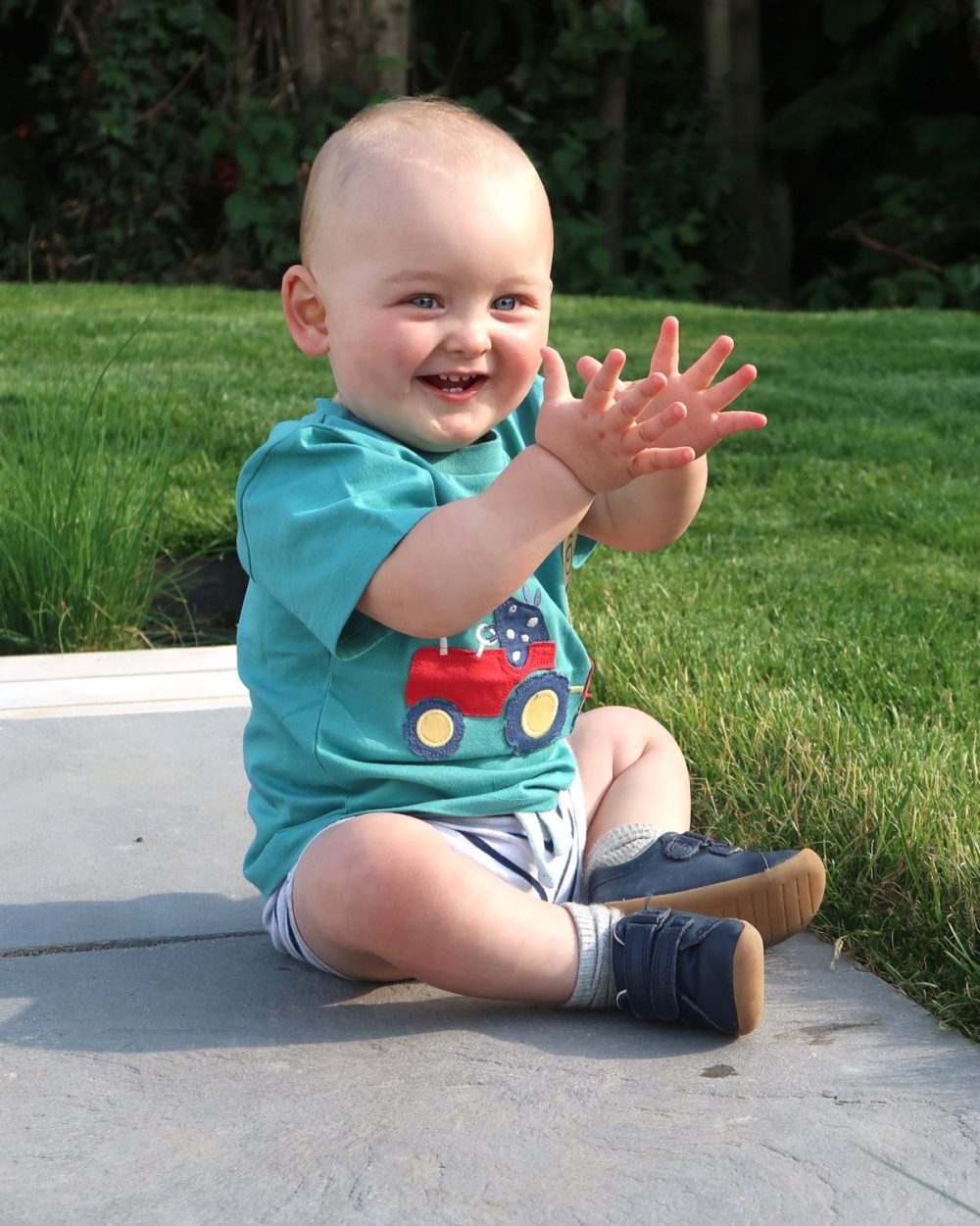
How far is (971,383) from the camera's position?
248 inches

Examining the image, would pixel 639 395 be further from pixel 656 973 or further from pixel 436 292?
pixel 656 973

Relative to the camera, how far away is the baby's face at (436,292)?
1.88 metres

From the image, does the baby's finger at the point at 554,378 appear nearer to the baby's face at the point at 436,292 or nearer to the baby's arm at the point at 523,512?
the baby's arm at the point at 523,512

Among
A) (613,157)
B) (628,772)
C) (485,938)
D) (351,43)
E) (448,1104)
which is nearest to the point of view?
(448,1104)

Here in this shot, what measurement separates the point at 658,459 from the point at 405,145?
49 cm

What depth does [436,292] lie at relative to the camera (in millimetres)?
1888

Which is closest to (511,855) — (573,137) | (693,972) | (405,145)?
(693,972)

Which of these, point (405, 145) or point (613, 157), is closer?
point (405, 145)

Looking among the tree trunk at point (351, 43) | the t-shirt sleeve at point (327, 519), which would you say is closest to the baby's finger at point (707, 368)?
the t-shirt sleeve at point (327, 519)

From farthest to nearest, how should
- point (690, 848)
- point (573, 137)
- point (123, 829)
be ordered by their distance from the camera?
point (573, 137)
point (123, 829)
point (690, 848)

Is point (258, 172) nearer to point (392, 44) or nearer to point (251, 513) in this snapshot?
point (392, 44)

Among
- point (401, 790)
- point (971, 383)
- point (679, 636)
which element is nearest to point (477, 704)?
point (401, 790)

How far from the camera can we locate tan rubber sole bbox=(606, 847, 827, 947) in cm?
196

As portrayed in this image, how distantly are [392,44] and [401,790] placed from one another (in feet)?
28.8
